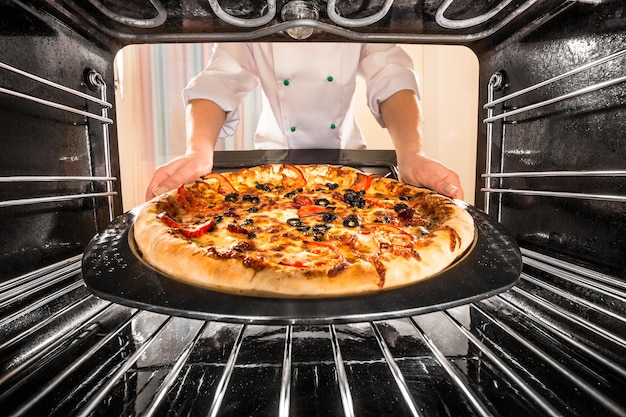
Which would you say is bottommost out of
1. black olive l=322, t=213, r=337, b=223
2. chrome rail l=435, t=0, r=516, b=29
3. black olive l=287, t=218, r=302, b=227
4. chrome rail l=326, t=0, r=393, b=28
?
black olive l=287, t=218, r=302, b=227

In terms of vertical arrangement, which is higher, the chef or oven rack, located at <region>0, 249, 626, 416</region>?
the chef

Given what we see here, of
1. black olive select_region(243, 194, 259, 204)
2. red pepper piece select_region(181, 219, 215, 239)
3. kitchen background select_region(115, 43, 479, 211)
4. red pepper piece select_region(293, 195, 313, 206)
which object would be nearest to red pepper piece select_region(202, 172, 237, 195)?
black olive select_region(243, 194, 259, 204)

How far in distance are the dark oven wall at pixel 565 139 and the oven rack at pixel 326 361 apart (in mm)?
95

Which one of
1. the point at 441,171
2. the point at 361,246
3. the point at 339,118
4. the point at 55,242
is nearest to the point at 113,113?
the point at 55,242

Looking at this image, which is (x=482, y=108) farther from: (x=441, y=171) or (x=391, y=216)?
(x=391, y=216)

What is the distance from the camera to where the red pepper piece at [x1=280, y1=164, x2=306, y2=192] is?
1559mm

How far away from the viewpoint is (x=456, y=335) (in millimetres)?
881

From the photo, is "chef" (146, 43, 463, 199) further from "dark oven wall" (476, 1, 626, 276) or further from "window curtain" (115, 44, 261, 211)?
"window curtain" (115, 44, 261, 211)

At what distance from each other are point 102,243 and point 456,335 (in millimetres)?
753

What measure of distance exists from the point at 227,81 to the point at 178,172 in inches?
29.4

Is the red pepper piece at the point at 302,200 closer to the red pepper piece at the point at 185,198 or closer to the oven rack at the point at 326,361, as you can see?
the red pepper piece at the point at 185,198

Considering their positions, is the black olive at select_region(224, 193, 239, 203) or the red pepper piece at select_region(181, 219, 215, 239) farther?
the black olive at select_region(224, 193, 239, 203)

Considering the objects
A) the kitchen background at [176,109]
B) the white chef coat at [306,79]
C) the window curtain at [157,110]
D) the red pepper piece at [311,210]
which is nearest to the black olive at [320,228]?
the red pepper piece at [311,210]

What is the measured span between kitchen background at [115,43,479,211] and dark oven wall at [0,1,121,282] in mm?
3271
